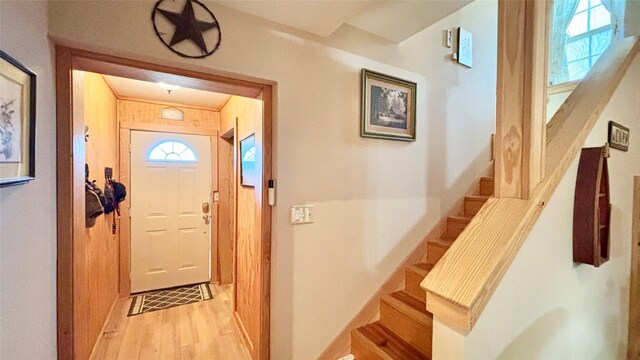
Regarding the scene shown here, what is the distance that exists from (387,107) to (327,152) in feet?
1.95

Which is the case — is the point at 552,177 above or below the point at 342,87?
below

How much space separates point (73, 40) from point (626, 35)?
3.07 meters

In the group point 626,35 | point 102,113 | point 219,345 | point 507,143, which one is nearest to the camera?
point 507,143

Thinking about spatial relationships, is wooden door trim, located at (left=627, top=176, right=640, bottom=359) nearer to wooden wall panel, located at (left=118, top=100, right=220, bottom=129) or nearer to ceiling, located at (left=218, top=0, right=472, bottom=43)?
ceiling, located at (left=218, top=0, right=472, bottom=43)

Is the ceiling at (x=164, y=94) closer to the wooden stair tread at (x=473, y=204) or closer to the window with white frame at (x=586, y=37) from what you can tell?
the wooden stair tread at (x=473, y=204)

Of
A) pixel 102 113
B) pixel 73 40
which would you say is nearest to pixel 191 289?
pixel 102 113

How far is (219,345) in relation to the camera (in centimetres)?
209

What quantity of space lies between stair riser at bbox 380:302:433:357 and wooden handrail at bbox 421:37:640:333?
767mm

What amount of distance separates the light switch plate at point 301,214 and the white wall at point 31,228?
105 centimetres

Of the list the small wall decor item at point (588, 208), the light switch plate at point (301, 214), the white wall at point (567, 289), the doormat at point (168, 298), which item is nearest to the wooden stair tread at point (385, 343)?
the white wall at point (567, 289)

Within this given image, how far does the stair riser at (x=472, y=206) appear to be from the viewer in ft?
7.20

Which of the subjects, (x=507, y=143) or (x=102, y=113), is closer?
(x=507, y=143)

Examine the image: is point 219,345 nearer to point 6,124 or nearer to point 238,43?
point 6,124

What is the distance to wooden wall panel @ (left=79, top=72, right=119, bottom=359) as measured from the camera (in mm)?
1795
